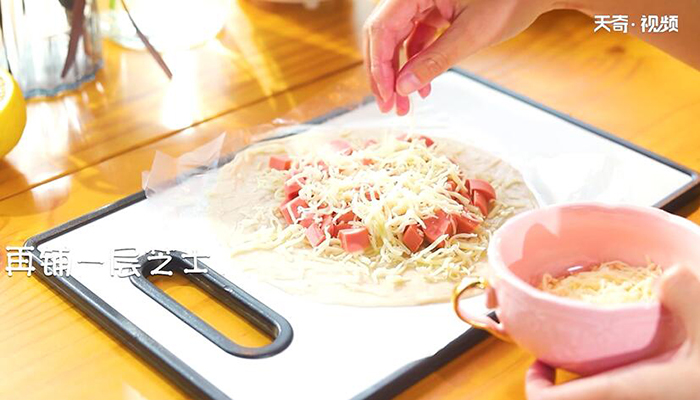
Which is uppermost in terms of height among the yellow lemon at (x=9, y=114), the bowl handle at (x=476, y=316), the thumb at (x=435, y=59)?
the thumb at (x=435, y=59)

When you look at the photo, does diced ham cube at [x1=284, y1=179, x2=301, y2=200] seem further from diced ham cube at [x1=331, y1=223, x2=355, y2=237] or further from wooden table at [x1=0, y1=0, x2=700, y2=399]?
wooden table at [x1=0, y1=0, x2=700, y2=399]

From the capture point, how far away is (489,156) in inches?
53.6

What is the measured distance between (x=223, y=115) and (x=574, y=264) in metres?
0.75

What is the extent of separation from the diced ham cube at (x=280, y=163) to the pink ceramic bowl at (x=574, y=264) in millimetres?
485

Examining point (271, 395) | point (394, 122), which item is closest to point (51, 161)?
point (394, 122)

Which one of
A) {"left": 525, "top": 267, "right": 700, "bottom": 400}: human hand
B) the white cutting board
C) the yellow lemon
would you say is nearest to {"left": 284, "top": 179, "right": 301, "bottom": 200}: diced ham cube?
the white cutting board

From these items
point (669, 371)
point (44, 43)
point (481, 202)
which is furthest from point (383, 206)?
point (44, 43)

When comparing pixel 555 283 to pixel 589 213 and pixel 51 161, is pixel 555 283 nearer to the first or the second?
pixel 589 213

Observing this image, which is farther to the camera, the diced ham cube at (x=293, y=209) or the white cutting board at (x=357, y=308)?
the diced ham cube at (x=293, y=209)

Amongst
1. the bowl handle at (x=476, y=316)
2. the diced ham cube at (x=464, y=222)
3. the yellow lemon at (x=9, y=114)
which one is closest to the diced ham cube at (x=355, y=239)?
the diced ham cube at (x=464, y=222)

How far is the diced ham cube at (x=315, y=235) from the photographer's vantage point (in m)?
1.16

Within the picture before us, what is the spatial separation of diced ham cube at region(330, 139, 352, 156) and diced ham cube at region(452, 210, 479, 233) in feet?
0.71

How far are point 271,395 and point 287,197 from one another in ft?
1.21

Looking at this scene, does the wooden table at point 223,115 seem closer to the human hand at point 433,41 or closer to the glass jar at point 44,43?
the glass jar at point 44,43
